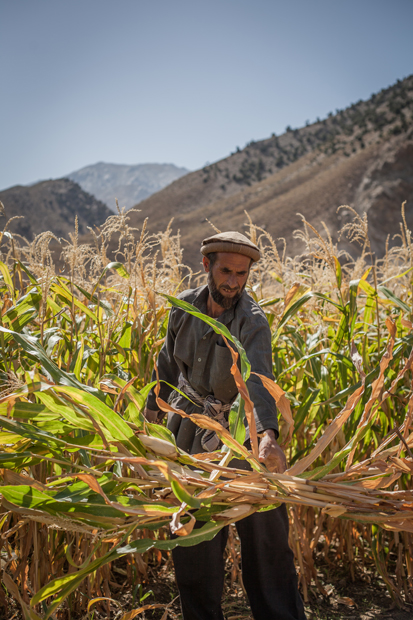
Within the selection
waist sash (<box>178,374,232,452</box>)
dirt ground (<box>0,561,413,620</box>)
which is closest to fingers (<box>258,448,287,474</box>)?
waist sash (<box>178,374,232,452</box>)

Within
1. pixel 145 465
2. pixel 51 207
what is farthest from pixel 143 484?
pixel 51 207

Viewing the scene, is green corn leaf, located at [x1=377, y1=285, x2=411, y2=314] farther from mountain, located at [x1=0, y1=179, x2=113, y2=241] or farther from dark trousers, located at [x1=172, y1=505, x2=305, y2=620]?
mountain, located at [x1=0, y1=179, x2=113, y2=241]

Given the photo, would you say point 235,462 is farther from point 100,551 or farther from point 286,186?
point 286,186

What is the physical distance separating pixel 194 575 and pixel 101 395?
93 centimetres

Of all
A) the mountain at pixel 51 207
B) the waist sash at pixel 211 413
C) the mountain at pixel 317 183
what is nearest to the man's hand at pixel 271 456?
the waist sash at pixel 211 413

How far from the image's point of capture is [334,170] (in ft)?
101

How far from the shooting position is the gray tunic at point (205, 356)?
1687 millimetres

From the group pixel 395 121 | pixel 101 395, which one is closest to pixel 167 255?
pixel 101 395

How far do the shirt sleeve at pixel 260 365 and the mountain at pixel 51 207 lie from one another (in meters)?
37.8

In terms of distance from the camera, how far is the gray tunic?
5.53 ft

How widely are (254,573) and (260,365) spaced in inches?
32.1

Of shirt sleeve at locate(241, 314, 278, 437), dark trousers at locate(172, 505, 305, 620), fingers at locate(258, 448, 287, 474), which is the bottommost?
dark trousers at locate(172, 505, 305, 620)

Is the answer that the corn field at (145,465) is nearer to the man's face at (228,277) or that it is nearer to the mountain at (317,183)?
the man's face at (228,277)

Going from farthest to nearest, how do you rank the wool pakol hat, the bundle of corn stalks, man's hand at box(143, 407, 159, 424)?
man's hand at box(143, 407, 159, 424)
the wool pakol hat
the bundle of corn stalks
